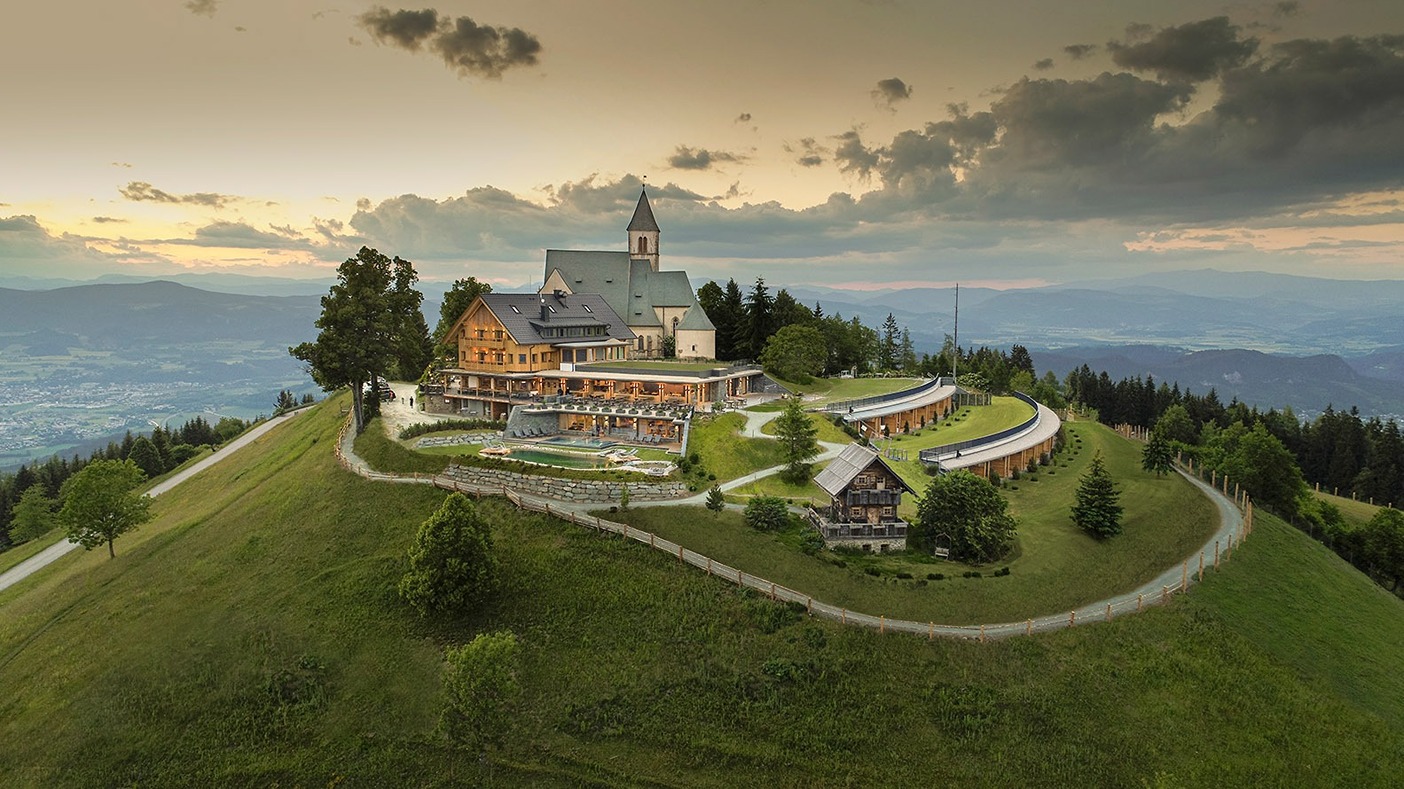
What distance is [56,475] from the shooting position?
93.1 metres

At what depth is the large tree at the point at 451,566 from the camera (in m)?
34.5

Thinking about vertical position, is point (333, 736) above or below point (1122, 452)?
below

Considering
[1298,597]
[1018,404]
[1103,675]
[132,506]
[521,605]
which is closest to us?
[1103,675]

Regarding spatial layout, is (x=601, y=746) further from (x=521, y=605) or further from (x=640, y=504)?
(x=640, y=504)

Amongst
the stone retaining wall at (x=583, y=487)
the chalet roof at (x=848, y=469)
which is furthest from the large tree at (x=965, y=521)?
the stone retaining wall at (x=583, y=487)

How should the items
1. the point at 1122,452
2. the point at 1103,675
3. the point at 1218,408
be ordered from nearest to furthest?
the point at 1103,675
the point at 1122,452
the point at 1218,408

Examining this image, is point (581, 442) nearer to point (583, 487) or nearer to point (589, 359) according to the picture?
point (583, 487)

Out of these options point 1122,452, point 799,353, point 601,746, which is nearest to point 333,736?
point 601,746

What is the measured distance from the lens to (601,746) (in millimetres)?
28734

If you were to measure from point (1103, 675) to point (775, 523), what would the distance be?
17.4 metres

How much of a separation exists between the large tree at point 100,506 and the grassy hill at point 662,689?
8.58m

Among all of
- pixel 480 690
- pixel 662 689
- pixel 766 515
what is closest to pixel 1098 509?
pixel 766 515

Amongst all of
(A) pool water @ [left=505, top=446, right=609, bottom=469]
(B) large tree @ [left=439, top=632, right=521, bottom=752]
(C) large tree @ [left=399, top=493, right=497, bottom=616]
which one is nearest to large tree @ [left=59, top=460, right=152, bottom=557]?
(A) pool water @ [left=505, top=446, right=609, bottom=469]

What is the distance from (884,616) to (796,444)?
1751 centimetres
